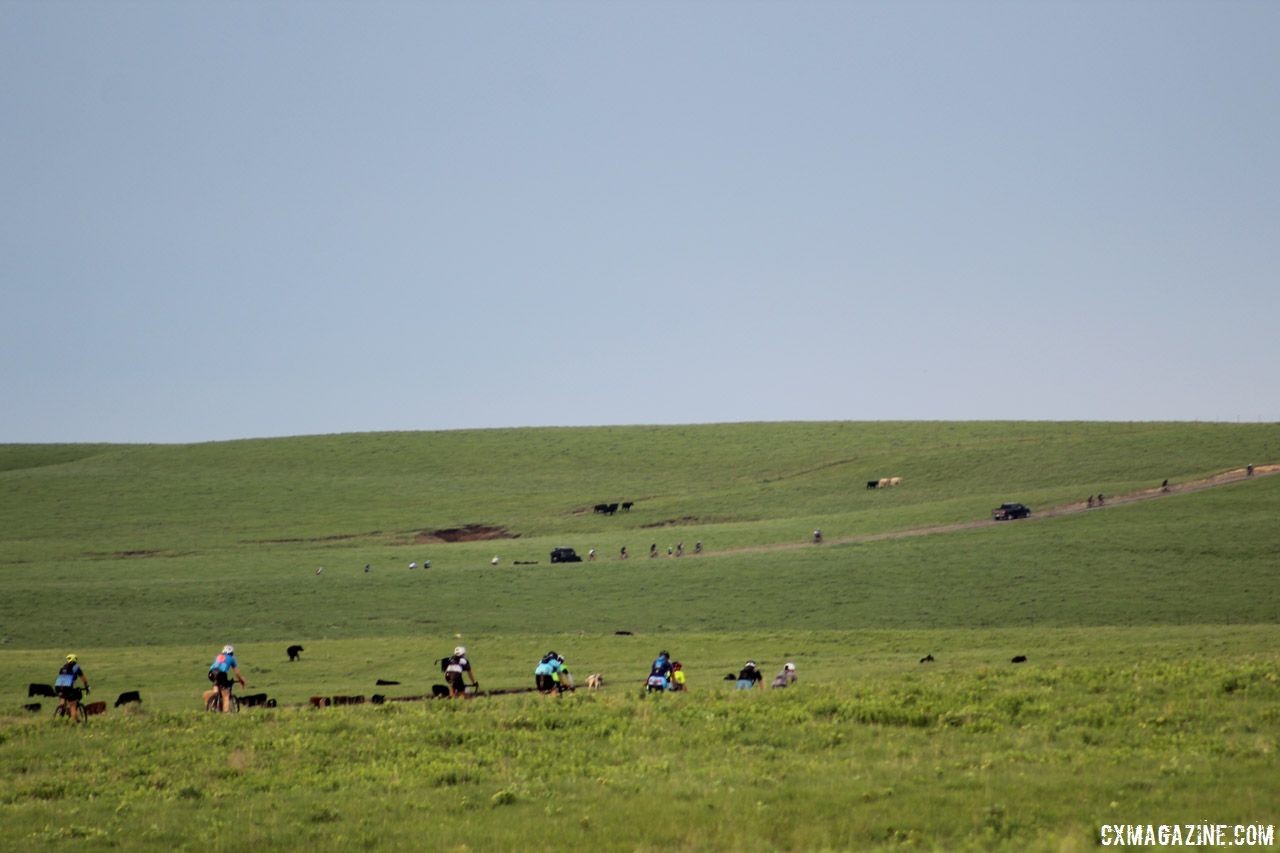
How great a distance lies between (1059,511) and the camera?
7869 centimetres

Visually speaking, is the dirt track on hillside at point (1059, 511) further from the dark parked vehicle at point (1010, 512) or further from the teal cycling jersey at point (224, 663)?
the teal cycling jersey at point (224, 663)

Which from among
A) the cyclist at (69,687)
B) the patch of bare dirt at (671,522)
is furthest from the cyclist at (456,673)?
the patch of bare dirt at (671,522)

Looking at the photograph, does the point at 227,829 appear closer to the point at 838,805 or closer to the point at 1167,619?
the point at 838,805

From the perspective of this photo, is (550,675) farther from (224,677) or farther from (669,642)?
(669,642)

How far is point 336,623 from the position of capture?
5797cm

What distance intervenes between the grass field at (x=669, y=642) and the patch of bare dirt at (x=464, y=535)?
3.71 feet

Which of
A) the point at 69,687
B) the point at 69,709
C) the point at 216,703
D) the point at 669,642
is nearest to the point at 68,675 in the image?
the point at 69,687

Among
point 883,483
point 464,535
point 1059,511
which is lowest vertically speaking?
point 464,535

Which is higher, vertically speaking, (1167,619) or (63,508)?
(63,508)

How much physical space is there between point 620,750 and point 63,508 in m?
99.3

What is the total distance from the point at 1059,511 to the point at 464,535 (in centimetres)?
3942

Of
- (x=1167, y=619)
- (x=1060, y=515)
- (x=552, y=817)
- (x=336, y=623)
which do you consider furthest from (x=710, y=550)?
(x=552, y=817)

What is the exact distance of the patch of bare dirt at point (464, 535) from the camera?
303ft

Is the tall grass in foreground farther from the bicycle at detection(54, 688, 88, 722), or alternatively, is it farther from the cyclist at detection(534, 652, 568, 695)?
the cyclist at detection(534, 652, 568, 695)
